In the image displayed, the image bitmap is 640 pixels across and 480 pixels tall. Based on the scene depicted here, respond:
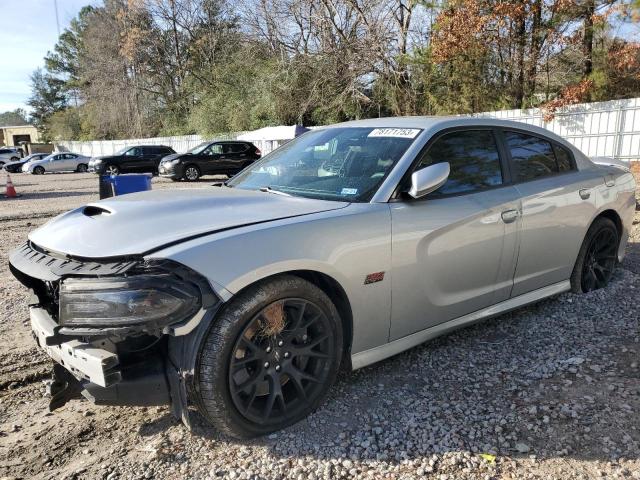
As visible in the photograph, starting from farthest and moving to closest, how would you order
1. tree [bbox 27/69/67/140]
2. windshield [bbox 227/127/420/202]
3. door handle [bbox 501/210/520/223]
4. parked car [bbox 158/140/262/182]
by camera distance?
tree [bbox 27/69/67/140]
parked car [bbox 158/140/262/182]
door handle [bbox 501/210/520/223]
windshield [bbox 227/127/420/202]

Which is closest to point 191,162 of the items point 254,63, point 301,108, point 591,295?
point 301,108

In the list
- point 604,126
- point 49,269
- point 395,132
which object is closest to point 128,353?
point 49,269

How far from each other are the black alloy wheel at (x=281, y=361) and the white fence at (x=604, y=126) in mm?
14288

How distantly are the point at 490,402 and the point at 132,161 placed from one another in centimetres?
2416

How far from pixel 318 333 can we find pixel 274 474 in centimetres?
73

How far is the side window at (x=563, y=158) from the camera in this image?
4.34 m

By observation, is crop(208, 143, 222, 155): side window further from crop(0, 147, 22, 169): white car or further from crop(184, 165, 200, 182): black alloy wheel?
crop(0, 147, 22, 169): white car

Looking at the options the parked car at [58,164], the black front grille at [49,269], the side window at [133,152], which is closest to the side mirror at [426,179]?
the black front grille at [49,269]

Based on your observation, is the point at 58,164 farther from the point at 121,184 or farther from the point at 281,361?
the point at 281,361

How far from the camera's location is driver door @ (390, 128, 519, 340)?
3051 mm

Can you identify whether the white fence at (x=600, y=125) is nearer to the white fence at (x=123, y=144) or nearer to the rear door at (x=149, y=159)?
the rear door at (x=149, y=159)

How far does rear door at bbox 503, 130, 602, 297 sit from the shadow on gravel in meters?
0.48

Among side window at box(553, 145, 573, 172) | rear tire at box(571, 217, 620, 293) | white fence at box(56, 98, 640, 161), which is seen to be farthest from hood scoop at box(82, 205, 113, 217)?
white fence at box(56, 98, 640, 161)

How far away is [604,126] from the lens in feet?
54.1
